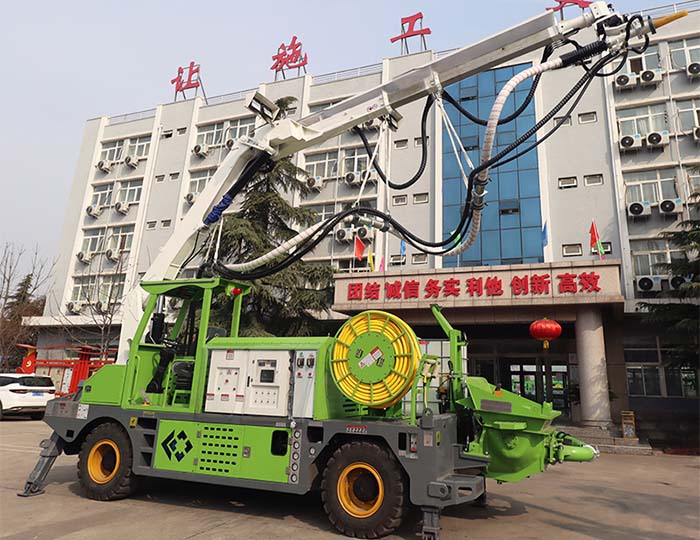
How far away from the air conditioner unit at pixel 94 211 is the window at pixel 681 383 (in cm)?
3280

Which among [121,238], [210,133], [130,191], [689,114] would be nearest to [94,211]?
[130,191]

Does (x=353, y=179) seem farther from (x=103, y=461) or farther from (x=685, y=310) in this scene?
(x=103, y=461)

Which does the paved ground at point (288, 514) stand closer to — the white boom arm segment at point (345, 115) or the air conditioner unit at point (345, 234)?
the white boom arm segment at point (345, 115)

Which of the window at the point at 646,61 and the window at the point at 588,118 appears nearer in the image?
the window at the point at 646,61

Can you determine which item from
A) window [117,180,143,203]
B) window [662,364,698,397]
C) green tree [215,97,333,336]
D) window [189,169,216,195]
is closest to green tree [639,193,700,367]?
window [662,364,698,397]

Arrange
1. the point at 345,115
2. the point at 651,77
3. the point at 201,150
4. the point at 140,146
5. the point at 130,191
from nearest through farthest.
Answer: the point at 345,115
the point at 651,77
the point at 201,150
the point at 130,191
the point at 140,146

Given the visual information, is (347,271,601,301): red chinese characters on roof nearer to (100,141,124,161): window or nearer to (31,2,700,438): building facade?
(31,2,700,438): building facade

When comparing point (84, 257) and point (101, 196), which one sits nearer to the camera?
point (84, 257)

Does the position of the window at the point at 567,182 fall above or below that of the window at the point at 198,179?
below

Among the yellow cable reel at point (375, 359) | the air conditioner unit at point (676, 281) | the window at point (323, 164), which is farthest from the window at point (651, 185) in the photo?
the yellow cable reel at point (375, 359)

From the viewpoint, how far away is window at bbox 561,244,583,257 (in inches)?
821

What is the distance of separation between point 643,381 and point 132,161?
31.3 meters

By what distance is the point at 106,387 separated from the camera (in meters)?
6.88

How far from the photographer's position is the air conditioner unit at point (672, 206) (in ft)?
64.0
